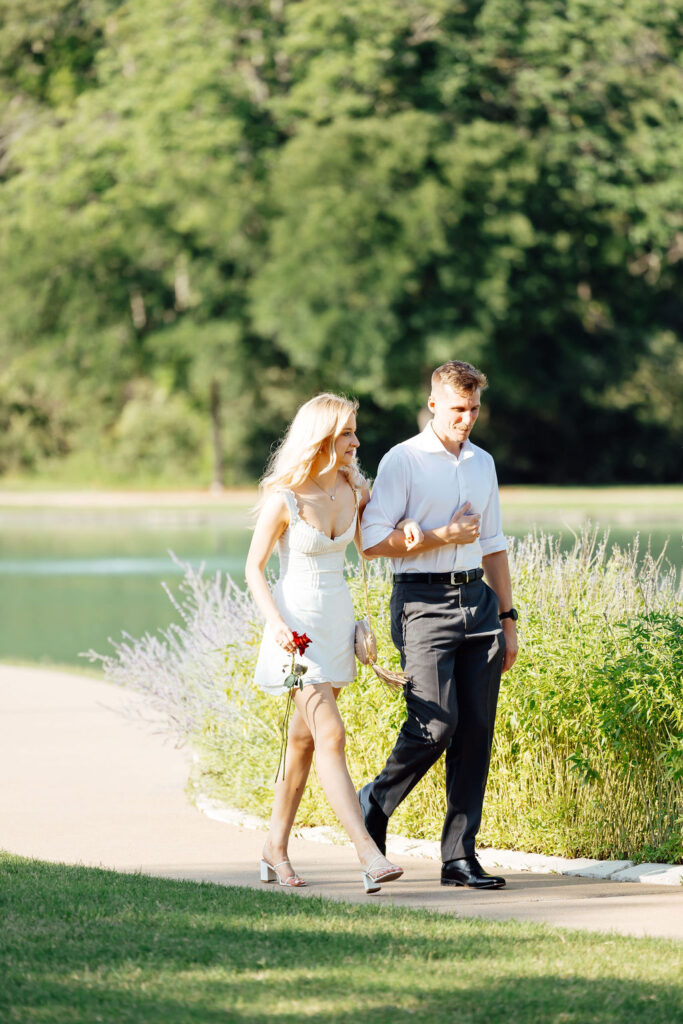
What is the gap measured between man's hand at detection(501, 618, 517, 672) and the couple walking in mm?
17

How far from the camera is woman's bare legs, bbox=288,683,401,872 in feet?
16.0

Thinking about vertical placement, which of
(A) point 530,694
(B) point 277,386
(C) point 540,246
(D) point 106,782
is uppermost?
(C) point 540,246

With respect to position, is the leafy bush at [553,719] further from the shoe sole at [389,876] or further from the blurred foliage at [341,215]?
the blurred foliage at [341,215]

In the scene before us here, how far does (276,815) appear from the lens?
202 inches

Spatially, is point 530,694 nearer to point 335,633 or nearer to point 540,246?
point 335,633

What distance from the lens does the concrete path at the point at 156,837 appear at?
4770 mm

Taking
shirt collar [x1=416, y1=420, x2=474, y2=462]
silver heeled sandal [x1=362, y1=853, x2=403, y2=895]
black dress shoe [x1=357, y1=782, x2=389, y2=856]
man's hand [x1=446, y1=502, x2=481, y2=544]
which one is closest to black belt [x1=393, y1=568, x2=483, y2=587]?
man's hand [x1=446, y1=502, x2=481, y2=544]

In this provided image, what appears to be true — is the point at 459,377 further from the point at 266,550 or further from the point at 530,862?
the point at 530,862

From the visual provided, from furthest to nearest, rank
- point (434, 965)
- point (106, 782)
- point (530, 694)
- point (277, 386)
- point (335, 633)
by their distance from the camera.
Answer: point (277, 386) < point (106, 782) < point (530, 694) < point (335, 633) < point (434, 965)

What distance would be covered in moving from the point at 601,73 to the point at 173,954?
37714 millimetres

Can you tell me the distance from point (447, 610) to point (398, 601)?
0.20 m

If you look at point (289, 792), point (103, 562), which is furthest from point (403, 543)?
point (103, 562)

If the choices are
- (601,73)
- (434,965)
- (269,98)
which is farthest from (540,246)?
(434,965)

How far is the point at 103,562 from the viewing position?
23844 millimetres
